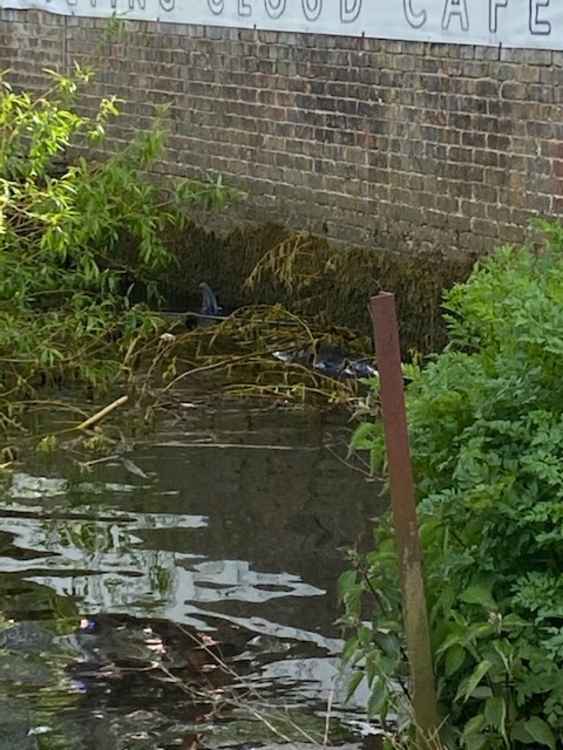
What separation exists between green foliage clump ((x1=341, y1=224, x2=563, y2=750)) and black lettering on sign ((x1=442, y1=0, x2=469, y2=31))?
573 cm

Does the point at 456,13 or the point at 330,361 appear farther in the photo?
the point at 330,361

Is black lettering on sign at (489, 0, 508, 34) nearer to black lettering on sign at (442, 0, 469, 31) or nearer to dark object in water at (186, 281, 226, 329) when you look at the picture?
black lettering on sign at (442, 0, 469, 31)

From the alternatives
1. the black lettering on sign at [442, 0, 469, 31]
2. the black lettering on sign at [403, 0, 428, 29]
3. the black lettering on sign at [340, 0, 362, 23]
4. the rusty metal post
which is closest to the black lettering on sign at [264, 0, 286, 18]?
the black lettering on sign at [340, 0, 362, 23]

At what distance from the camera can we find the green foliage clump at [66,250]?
10.3 meters

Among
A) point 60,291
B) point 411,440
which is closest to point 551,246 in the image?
point 411,440

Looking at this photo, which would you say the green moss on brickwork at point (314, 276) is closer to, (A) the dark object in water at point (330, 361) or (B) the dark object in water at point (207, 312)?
(B) the dark object in water at point (207, 312)

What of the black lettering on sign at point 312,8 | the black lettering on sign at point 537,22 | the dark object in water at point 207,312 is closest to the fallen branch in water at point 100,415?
the dark object in water at point 207,312

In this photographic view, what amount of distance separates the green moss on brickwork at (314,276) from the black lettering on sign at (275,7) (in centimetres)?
149

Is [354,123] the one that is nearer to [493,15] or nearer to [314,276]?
[314,276]

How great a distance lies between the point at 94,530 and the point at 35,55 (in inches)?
345

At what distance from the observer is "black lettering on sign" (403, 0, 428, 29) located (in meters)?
10.6

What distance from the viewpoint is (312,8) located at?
11.7 m

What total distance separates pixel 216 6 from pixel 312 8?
128 cm

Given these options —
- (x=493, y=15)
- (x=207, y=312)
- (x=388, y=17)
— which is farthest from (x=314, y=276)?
(x=493, y=15)
